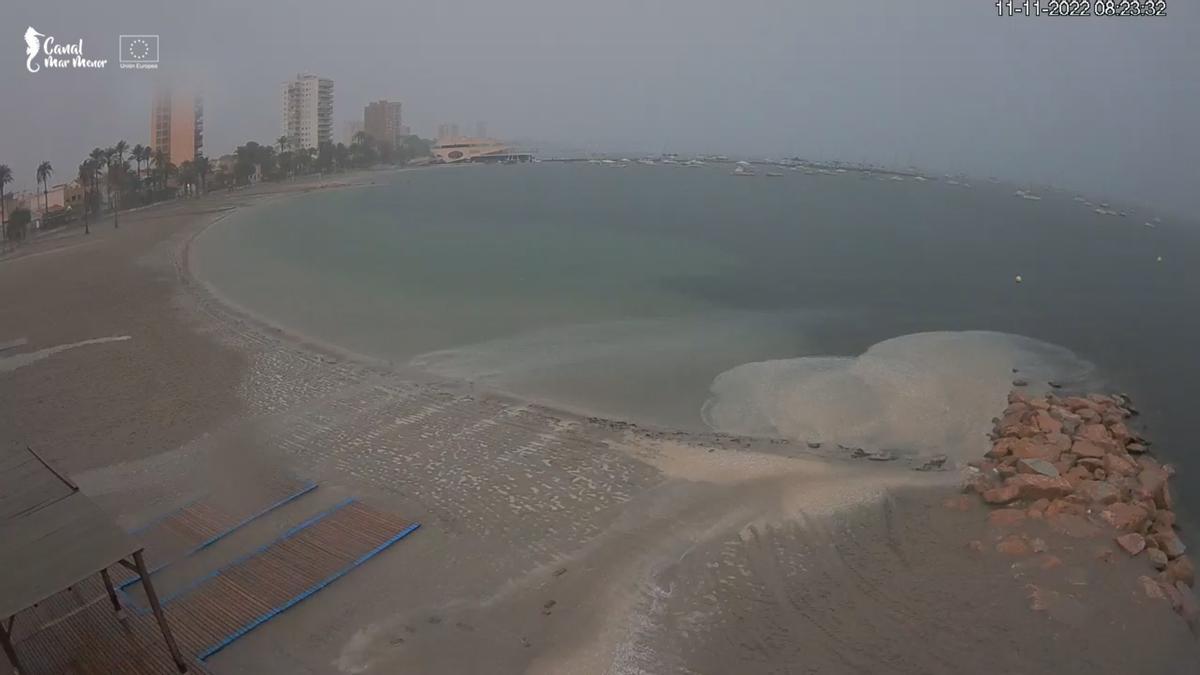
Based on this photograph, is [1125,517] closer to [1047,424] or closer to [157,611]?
[1047,424]

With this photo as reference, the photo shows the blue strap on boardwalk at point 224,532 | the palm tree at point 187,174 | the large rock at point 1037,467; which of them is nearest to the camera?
the blue strap on boardwalk at point 224,532

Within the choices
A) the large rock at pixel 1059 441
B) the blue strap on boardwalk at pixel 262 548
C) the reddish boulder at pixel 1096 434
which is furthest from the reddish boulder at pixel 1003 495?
the blue strap on boardwalk at pixel 262 548

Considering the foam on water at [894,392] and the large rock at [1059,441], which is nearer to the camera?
the large rock at [1059,441]

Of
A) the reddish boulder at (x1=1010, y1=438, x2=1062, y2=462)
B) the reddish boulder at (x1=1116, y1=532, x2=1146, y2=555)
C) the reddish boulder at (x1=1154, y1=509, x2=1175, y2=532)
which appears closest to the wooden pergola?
the reddish boulder at (x1=1116, y1=532, x2=1146, y2=555)

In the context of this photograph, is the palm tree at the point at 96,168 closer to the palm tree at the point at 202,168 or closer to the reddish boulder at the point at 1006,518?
the palm tree at the point at 202,168

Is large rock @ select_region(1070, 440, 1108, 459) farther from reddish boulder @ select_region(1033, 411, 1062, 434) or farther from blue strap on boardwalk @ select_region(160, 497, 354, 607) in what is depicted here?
blue strap on boardwalk @ select_region(160, 497, 354, 607)

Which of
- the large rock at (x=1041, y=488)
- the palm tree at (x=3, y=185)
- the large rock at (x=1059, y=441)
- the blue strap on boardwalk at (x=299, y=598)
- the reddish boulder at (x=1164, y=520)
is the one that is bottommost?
the blue strap on boardwalk at (x=299, y=598)

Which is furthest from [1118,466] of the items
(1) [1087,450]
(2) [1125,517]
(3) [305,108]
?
(3) [305,108]
